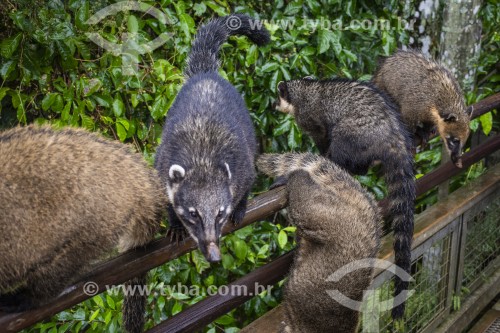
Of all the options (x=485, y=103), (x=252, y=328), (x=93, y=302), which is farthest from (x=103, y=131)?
(x=485, y=103)

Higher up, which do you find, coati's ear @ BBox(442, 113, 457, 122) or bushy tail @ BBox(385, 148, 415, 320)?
coati's ear @ BBox(442, 113, 457, 122)

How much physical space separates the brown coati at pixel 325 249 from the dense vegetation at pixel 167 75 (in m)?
0.82

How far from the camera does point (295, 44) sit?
4379 millimetres

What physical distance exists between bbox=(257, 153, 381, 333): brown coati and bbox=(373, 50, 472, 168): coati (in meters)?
1.50

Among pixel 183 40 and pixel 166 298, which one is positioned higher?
pixel 183 40

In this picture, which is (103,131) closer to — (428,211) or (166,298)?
(166,298)

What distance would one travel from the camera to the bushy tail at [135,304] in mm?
2438

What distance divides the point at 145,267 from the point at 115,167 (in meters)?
0.36

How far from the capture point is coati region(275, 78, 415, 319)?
3100 millimetres

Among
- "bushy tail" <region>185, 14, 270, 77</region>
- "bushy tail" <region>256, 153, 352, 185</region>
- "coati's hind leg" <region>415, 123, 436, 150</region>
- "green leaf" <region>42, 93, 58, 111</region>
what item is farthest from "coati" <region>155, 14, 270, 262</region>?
"coati's hind leg" <region>415, 123, 436, 150</region>

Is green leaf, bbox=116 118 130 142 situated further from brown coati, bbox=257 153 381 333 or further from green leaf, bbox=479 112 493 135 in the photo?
green leaf, bbox=479 112 493 135

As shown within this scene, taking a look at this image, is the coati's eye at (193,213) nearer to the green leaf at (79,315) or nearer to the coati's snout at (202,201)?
the coati's snout at (202,201)

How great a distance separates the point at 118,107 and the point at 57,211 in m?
1.75

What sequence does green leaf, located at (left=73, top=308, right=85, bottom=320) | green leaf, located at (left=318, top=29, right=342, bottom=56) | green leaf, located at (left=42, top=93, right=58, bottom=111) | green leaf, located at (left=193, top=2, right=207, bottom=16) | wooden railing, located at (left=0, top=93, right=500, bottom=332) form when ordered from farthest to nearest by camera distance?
1. green leaf, located at (left=318, top=29, right=342, bottom=56)
2. green leaf, located at (left=193, top=2, right=207, bottom=16)
3. green leaf, located at (left=42, top=93, right=58, bottom=111)
4. green leaf, located at (left=73, top=308, right=85, bottom=320)
5. wooden railing, located at (left=0, top=93, right=500, bottom=332)
